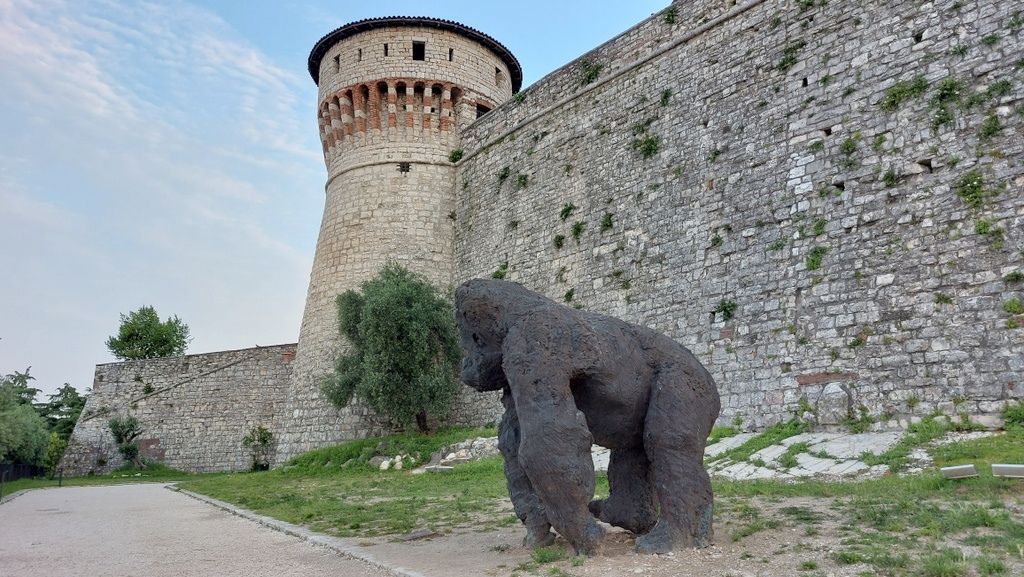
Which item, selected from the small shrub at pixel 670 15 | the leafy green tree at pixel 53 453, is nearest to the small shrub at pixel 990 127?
the small shrub at pixel 670 15

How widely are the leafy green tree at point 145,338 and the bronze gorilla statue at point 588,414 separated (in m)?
43.1

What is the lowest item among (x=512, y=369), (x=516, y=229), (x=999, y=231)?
(x=512, y=369)

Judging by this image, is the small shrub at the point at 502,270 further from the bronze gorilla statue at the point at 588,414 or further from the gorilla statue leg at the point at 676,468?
the gorilla statue leg at the point at 676,468

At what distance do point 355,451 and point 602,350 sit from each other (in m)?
14.6

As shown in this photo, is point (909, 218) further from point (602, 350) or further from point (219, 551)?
point (219, 551)

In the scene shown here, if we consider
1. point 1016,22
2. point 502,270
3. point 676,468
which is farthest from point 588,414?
point 502,270

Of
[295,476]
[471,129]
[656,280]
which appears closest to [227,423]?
[295,476]

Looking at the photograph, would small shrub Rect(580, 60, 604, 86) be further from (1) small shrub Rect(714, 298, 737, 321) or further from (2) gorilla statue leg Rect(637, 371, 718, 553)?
(2) gorilla statue leg Rect(637, 371, 718, 553)

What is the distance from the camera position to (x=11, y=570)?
588cm

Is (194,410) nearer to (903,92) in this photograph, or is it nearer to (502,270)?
(502,270)

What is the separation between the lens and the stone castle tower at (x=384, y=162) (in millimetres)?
21812

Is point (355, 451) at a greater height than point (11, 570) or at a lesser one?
greater

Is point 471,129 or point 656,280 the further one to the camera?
point 471,129

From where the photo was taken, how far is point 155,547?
23.2 ft
